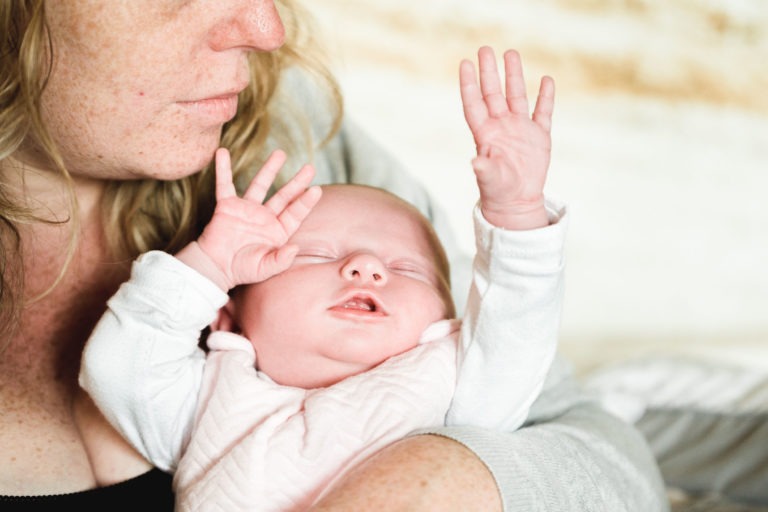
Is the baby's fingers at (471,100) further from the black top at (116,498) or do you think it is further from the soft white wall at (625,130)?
the soft white wall at (625,130)

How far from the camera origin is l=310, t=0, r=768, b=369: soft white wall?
2688 mm

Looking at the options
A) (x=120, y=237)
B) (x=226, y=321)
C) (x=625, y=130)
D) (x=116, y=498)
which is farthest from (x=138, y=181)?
(x=625, y=130)

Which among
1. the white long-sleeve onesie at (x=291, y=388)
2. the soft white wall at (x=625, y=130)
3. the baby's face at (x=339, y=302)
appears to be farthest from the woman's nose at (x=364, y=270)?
the soft white wall at (x=625, y=130)

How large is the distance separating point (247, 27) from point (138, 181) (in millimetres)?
372

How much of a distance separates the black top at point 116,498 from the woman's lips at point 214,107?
1.58 feet

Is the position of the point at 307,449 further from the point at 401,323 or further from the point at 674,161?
the point at 674,161

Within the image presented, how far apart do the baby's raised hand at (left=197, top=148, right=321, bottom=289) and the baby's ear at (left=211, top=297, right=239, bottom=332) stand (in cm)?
11

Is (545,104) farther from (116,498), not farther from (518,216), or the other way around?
(116,498)

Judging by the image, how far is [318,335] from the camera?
4.26 ft

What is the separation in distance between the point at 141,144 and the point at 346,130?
64 cm

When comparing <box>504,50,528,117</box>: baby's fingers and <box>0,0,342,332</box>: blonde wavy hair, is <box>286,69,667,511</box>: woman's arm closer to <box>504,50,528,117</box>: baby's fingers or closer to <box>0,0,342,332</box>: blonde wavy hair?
<box>0,0,342,332</box>: blonde wavy hair

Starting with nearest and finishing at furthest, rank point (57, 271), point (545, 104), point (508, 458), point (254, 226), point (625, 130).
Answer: point (508, 458)
point (545, 104)
point (254, 226)
point (57, 271)
point (625, 130)

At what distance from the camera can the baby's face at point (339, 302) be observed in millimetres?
1301

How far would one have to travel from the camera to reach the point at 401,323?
1322 mm
